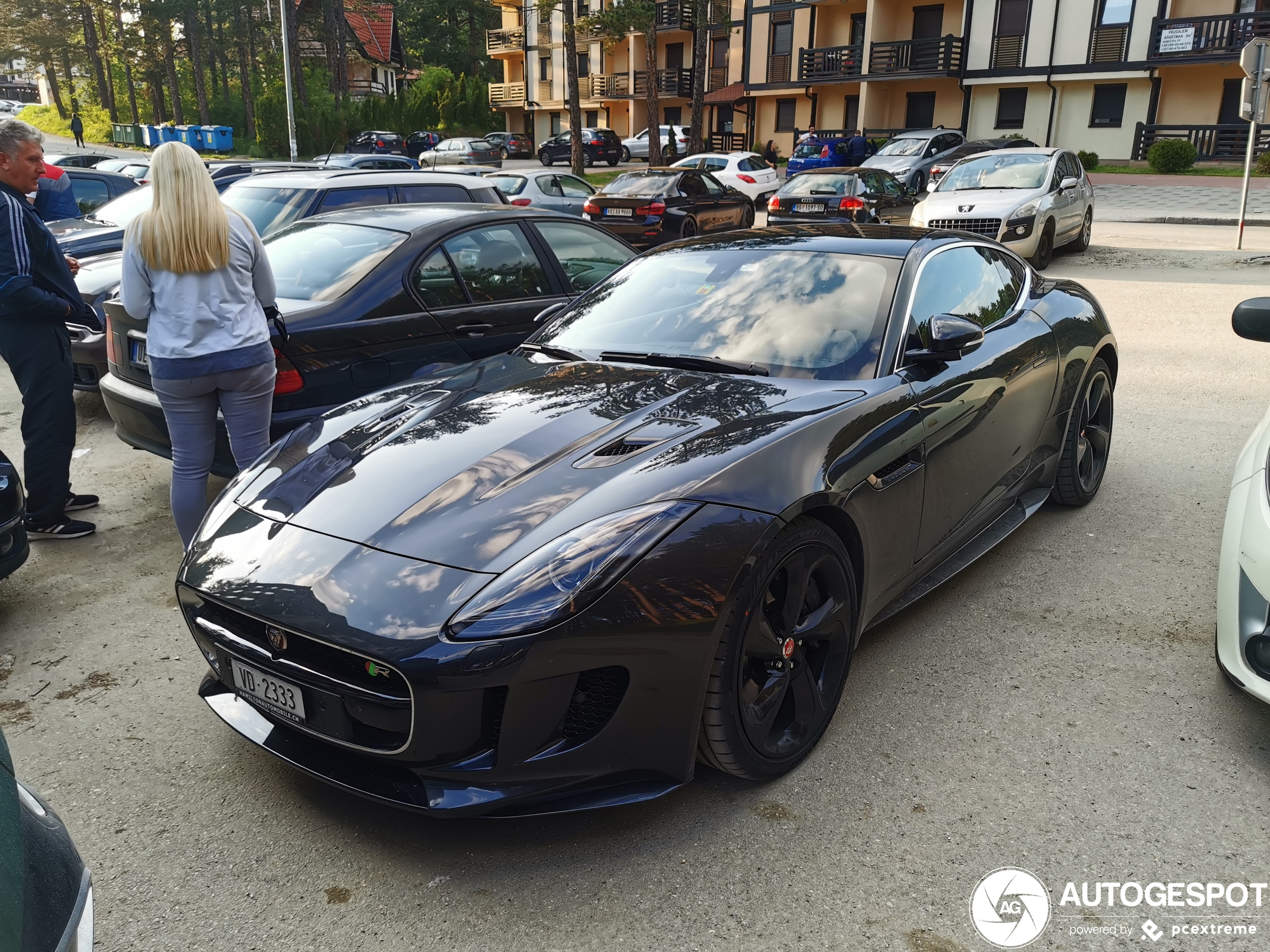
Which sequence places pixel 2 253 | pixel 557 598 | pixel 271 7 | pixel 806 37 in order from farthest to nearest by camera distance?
1. pixel 271 7
2. pixel 806 37
3. pixel 2 253
4. pixel 557 598

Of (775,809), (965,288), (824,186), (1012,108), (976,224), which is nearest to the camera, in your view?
(775,809)

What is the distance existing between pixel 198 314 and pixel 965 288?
3121mm

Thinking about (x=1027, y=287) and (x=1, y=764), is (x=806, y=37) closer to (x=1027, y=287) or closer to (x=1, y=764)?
(x=1027, y=287)

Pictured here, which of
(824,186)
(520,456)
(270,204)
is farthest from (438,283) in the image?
(824,186)

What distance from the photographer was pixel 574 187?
1691cm

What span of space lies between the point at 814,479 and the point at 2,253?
13.1 feet

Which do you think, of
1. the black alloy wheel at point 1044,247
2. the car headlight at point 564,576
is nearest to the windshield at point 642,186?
the black alloy wheel at point 1044,247

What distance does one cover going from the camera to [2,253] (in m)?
4.63

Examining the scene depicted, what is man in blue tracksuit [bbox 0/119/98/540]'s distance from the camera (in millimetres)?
4641

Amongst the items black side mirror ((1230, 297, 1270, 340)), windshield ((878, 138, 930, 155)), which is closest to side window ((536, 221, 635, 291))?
black side mirror ((1230, 297, 1270, 340))

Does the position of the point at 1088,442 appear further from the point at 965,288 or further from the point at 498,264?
the point at 498,264

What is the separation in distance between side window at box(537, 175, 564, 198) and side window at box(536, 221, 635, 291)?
10502 millimetres

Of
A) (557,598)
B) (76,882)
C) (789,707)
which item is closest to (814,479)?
(789,707)

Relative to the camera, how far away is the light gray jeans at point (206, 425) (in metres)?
4.15
